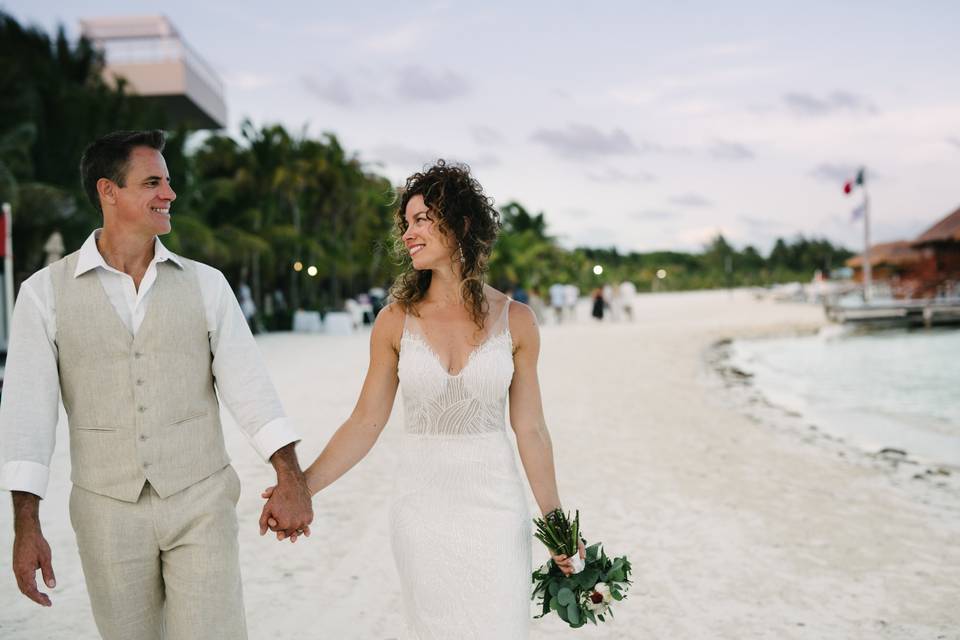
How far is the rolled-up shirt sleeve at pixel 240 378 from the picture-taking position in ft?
8.66

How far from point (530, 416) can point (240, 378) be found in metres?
0.92

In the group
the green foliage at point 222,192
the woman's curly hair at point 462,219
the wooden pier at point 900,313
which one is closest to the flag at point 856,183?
the wooden pier at point 900,313

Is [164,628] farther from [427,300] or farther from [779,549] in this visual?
[779,549]

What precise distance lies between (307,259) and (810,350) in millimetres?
20342

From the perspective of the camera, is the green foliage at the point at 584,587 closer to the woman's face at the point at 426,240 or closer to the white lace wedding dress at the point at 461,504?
the white lace wedding dress at the point at 461,504

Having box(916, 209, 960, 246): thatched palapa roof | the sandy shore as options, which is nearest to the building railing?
the sandy shore

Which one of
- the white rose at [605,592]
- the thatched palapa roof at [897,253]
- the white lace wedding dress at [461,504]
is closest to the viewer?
A: the white lace wedding dress at [461,504]

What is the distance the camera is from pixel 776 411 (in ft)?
46.9

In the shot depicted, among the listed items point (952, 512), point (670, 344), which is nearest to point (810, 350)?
point (670, 344)

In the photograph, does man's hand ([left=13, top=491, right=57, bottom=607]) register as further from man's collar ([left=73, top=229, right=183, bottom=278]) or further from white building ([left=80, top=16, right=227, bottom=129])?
white building ([left=80, top=16, right=227, bottom=129])

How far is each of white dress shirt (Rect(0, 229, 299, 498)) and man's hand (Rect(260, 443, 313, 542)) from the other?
5 centimetres

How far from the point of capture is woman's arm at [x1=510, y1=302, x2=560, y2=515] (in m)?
2.81

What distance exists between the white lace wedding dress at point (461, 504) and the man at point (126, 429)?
0.53 meters

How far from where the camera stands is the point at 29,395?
2414 millimetres
